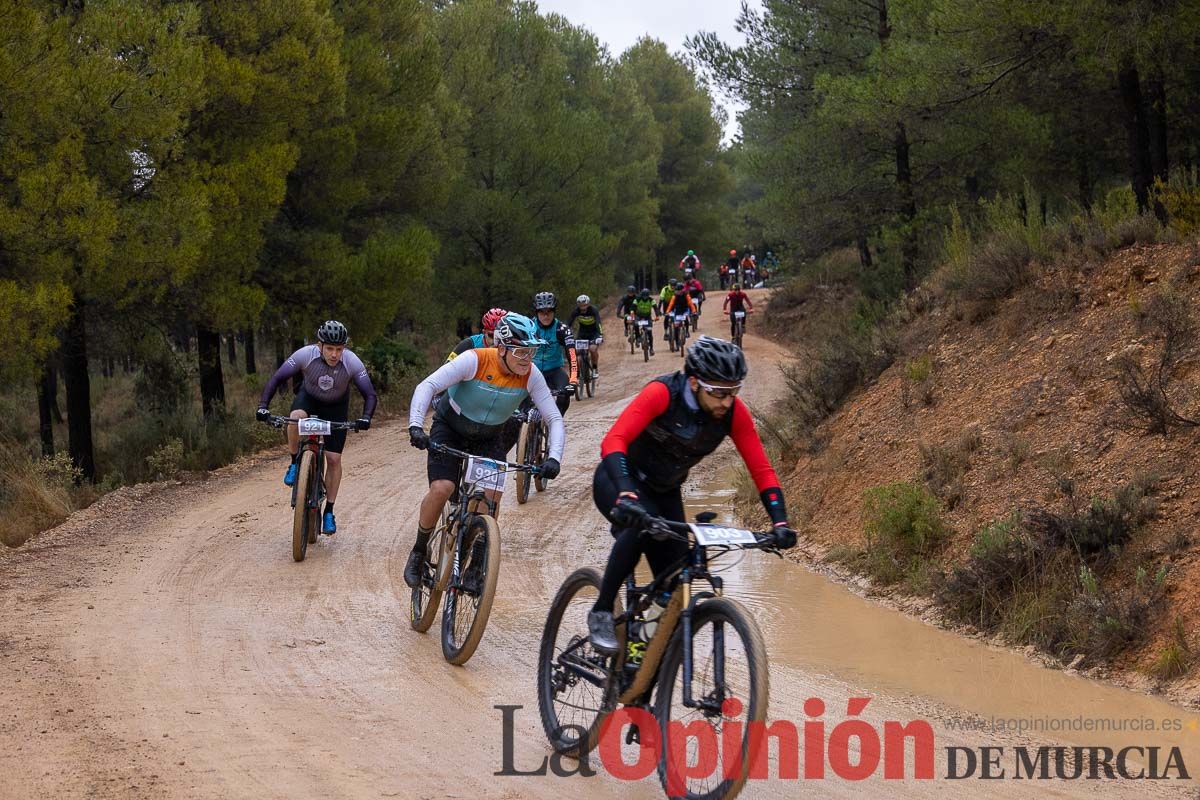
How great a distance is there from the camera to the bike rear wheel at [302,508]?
10414 mm

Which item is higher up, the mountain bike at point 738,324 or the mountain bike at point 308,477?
the mountain bike at point 738,324

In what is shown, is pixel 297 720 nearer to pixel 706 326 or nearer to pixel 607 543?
pixel 607 543

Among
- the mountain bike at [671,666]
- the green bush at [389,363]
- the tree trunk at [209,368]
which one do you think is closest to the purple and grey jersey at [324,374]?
the mountain bike at [671,666]

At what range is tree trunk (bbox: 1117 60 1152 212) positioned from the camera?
14195mm

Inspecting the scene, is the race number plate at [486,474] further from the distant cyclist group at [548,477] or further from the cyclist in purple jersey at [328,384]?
the cyclist in purple jersey at [328,384]

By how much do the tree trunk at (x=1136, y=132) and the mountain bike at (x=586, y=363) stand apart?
11284 millimetres

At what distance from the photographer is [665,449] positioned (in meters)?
5.61

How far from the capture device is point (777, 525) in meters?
5.16

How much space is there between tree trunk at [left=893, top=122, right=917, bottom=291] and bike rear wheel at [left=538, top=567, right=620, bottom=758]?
18.2m

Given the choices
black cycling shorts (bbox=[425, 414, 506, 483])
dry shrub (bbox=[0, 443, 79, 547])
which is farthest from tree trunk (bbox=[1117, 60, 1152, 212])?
dry shrub (bbox=[0, 443, 79, 547])

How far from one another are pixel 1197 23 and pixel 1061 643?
310 inches

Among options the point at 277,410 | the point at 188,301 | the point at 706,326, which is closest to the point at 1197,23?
the point at 188,301

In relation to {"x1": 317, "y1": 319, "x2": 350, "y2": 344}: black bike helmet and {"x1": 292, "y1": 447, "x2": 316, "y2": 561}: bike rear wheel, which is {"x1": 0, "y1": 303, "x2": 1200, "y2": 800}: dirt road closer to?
{"x1": 292, "y1": 447, "x2": 316, "y2": 561}: bike rear wheel

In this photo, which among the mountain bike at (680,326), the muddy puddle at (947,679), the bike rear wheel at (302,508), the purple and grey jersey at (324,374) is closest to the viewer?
the muddy puddle at (947,679)
